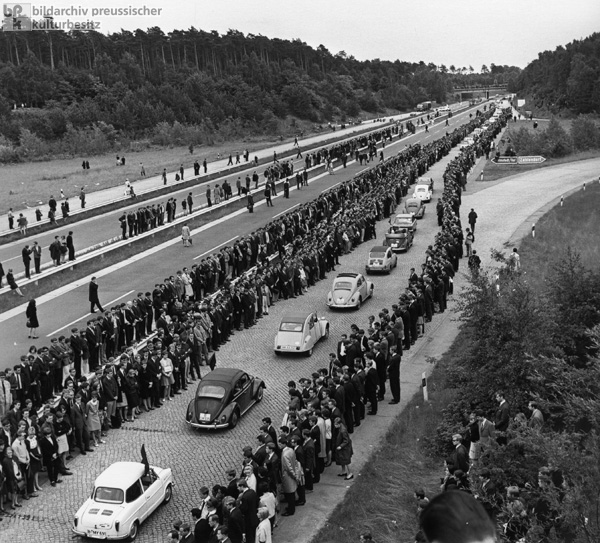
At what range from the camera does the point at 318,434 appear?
17312mm

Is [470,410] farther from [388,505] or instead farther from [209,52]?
[209,52]

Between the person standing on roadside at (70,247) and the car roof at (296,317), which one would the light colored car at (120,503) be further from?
the person standing on roadside at (70,247)

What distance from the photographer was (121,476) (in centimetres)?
1584

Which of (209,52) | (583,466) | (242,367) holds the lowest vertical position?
(242,367)

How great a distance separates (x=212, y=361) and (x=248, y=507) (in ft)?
34.6

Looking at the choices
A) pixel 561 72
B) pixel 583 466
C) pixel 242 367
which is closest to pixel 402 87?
pixel 561 72

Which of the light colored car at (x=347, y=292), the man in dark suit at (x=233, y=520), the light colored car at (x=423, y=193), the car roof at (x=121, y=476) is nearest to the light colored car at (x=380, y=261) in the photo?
the light colored car at (x=347, y=292)

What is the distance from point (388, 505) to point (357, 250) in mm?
26700

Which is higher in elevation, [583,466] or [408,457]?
[583,466]

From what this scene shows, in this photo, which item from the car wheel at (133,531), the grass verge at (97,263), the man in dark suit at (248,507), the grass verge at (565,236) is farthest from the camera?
the grass verge at (565,236)

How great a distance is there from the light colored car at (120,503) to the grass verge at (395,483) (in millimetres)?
3444

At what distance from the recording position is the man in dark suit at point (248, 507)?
46.7 ft

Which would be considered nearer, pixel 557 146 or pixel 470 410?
pixel 470 410

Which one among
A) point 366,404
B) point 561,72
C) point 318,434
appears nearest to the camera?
point 318,434
